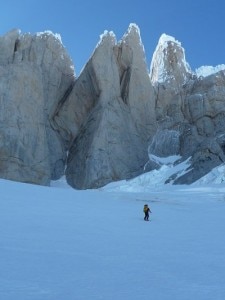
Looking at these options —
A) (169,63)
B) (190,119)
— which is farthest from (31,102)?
(169,63)

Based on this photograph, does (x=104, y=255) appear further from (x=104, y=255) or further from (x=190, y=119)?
(x=190, y=119)

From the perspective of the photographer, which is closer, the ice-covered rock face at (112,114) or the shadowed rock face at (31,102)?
the shadowed rock face at (31,102)

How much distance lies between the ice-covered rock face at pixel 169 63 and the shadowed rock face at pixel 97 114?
1.96 m

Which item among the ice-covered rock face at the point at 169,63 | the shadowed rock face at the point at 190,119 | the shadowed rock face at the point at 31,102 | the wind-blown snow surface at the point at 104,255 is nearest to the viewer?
the wind-blown snow surface at the point at 104,255

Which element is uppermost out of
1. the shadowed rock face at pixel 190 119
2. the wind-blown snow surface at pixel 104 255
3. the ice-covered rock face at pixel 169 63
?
the ice-covered rock face at pixel 169 63

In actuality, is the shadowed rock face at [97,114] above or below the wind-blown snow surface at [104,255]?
above

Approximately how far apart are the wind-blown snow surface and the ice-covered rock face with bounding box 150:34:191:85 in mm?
72184

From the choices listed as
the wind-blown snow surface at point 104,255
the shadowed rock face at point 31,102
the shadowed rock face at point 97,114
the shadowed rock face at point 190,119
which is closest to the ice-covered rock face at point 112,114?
the shadowed rock face at point 97,114

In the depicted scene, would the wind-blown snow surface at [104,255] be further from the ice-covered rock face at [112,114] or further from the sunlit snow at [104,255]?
the ice-covered rock face at [112,114]

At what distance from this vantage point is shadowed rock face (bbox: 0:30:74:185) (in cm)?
6538

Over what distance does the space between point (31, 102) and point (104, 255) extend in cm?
6229

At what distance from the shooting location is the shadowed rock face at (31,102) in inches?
2574

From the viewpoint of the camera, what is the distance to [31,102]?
70688 millimetres

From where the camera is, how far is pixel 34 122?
228 feet
